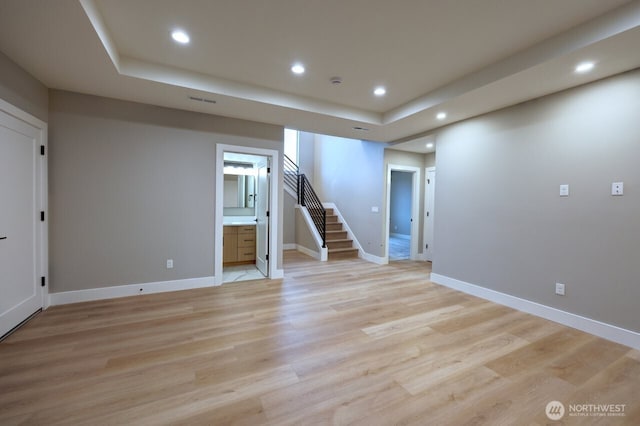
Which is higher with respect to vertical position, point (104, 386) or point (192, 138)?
point (192, 138)

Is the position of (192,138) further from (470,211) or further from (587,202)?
(587,202)

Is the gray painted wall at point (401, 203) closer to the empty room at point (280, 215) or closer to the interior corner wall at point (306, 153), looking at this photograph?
the interior corner wall at point (306, 153)

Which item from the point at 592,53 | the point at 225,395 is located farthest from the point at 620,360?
the point at 225,395

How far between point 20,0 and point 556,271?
531cm

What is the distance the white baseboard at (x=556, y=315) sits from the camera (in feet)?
8.57

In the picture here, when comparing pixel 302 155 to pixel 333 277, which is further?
pixel 302 155

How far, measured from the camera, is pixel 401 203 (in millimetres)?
10625

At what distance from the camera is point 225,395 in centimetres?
183

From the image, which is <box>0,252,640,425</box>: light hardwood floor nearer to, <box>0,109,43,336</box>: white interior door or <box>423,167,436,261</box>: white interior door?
<box>0,109,43,336</box>: white interior door

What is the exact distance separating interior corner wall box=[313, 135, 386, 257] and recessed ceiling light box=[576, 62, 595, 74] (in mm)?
3502

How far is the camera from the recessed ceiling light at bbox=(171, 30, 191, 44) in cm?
245

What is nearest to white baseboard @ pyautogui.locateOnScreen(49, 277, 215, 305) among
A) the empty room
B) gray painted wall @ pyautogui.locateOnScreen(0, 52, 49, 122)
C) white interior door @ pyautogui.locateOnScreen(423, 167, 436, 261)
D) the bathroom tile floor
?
the empty room

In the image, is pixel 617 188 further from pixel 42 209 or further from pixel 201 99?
pixel 42 209

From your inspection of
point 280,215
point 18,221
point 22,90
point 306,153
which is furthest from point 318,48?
point 306,153
